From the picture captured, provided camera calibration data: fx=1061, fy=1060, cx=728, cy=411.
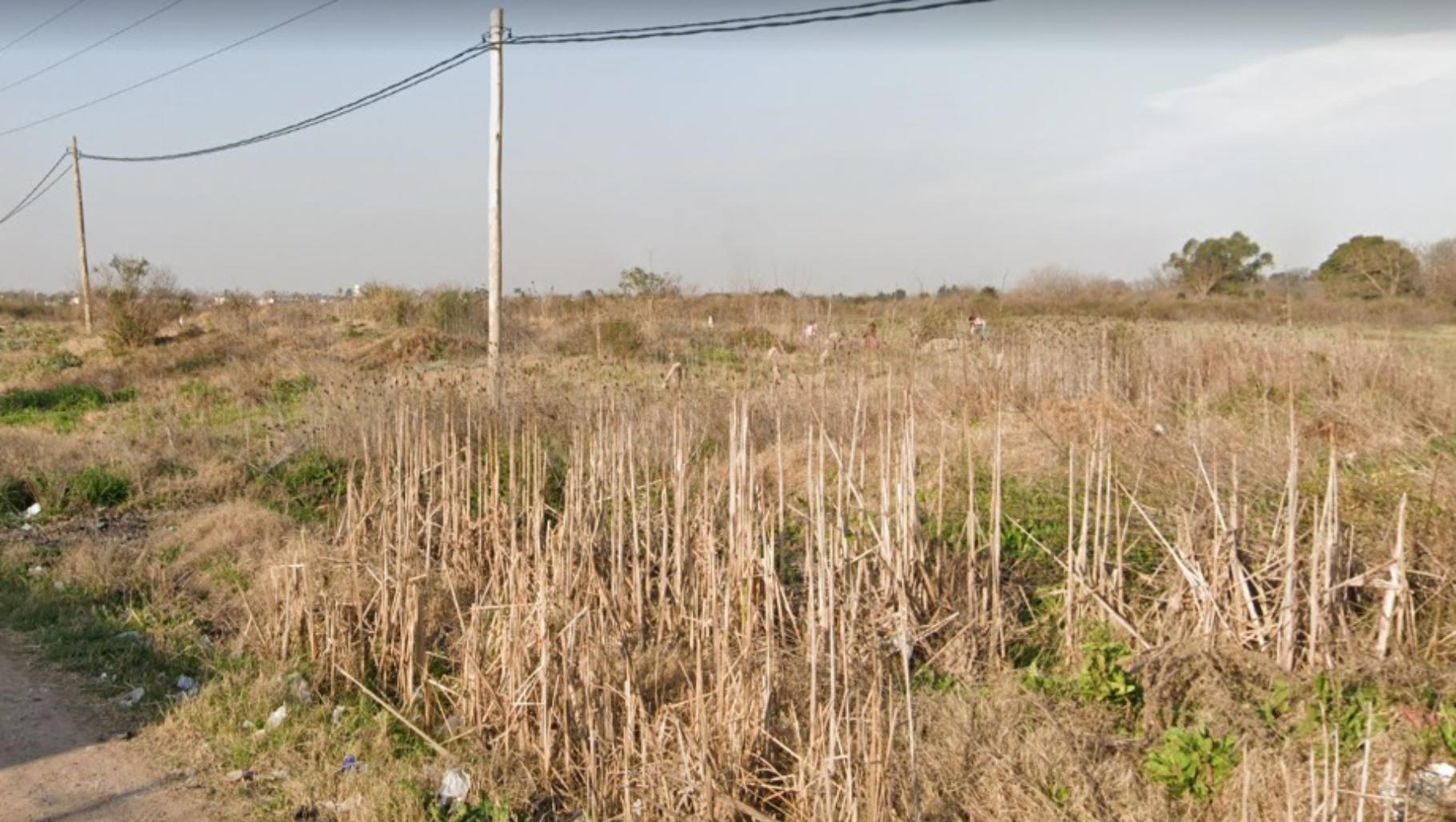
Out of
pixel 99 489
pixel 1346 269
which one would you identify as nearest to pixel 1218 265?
pixel 1346 269

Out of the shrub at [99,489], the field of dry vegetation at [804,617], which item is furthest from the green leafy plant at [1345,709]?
the shrub at [99,489]

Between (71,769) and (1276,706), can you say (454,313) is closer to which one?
(71,769)

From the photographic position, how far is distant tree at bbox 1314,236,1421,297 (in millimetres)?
27688

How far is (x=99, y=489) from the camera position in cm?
952

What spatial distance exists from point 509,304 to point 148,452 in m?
15.0

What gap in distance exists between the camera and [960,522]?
659 centimetres

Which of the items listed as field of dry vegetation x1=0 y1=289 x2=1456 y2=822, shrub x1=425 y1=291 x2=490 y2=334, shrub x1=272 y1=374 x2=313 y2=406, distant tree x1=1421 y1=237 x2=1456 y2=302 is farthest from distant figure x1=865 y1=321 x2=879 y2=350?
distant tree x1=1421 y1=237 x2=1456 y2=302

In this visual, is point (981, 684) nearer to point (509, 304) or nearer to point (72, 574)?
point (72, 574)

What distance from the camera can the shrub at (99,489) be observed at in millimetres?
9375

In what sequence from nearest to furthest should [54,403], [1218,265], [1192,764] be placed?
[1192,764]
[54,403]
[1218,265]

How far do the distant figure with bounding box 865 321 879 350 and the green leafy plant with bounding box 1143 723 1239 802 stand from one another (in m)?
Result: 3.23

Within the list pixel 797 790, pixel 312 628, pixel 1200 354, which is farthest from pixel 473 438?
pixel 1200 354

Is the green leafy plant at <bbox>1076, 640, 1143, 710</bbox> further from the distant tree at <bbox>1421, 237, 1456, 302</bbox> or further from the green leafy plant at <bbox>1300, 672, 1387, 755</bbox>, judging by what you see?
the distant tree at <bbox>1421, 237, 1456, 302</bbox>

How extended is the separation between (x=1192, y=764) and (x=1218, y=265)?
124 ft
